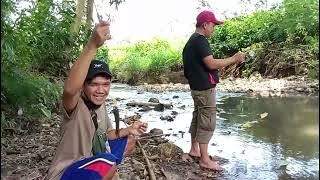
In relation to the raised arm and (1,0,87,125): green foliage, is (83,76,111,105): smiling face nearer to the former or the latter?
the raised arm

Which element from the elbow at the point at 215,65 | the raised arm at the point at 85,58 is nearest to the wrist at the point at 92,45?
the raised arm at the point at 85,58

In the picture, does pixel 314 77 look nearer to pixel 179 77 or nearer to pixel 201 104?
pixel 201 104

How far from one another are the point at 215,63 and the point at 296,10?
2826 mm

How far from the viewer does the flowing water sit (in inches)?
51.2

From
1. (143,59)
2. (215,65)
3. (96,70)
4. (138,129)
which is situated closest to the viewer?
(96,70)

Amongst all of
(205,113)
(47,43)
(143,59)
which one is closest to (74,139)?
(205,113)

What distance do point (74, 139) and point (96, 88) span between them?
277 millimetres

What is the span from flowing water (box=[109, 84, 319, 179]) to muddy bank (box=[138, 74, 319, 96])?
0.03 metres

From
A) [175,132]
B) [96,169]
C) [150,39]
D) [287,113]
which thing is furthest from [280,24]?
[150,39]

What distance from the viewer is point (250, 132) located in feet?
17.2

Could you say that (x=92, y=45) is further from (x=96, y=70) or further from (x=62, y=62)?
(x=62, y=62)

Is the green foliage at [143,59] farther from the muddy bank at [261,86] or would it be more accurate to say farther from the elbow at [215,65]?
the elbow at [215,65]

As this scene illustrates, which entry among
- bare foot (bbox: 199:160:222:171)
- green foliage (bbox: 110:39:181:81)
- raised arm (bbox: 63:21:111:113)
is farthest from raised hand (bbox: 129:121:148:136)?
green foliage (bbox: 110:39:181:81)

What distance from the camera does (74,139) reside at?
2.33 metres
